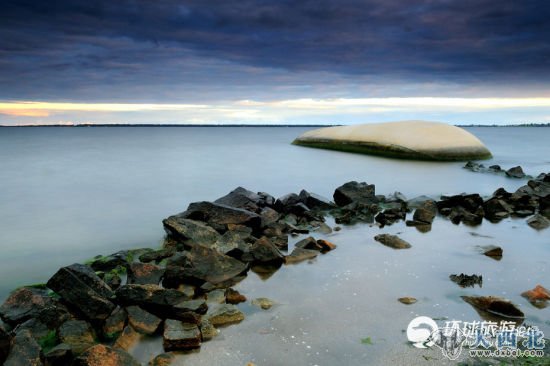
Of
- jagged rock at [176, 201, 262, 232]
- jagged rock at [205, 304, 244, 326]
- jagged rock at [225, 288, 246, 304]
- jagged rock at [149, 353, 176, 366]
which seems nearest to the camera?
jagged rock at [149, 353, 176, 366]

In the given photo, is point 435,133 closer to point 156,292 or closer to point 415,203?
point 415,203

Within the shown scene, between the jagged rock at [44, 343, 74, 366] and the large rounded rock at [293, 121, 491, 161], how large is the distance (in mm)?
Result: 23123

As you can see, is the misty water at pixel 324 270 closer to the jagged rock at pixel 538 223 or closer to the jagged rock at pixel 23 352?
the jagged rock at pixel 538 223

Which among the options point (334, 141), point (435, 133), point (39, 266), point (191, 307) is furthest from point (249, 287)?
point (334, 141)

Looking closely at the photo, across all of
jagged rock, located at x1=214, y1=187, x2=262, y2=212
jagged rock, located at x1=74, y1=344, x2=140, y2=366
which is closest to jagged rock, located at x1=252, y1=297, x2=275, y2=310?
jagged rock, located at x1=74, y1=344, x2=140, y2=366

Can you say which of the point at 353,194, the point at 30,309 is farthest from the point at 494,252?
the point at 30,309

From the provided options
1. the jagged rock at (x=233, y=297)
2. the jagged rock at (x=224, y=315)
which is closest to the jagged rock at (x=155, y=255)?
the jagged rock at (x=233, y=297)

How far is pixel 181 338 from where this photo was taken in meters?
4.39

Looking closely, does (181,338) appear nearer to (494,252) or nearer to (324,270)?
(324,270)

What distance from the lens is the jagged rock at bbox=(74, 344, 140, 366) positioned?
12.4 feet

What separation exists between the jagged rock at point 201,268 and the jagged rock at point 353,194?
5587mm

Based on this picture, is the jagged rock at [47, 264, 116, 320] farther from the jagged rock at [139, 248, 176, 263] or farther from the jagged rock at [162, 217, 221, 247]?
the jagged rock at [162, 217, 221, 247]

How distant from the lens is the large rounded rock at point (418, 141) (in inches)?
979

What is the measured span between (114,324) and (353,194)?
8120 mm
